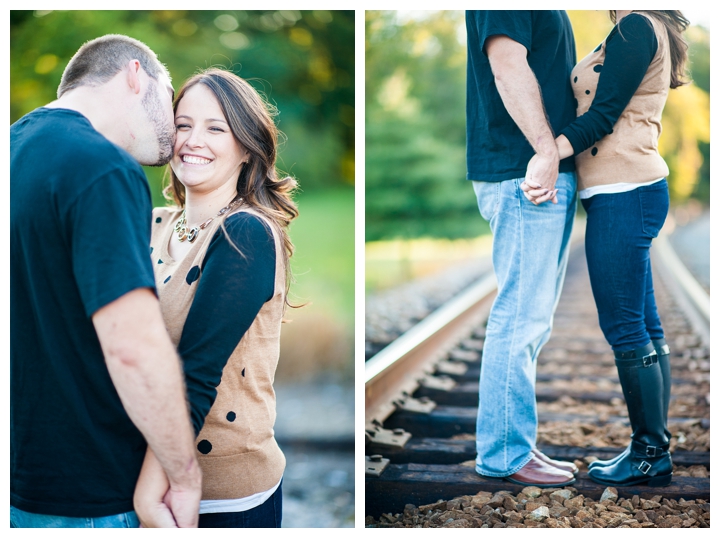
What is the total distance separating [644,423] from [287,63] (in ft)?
26.7

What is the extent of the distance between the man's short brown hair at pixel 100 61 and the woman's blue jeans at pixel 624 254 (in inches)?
58.6

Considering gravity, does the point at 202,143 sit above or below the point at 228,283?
above

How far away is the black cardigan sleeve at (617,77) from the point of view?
6.75 feet

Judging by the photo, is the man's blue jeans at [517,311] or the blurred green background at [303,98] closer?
the man's blue jeans at [517,311]

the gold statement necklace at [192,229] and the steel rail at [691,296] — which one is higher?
the gold statement necklace at [192,229]

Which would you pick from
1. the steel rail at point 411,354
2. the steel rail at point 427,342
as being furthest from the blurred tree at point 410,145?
the steel rail at point 411,354

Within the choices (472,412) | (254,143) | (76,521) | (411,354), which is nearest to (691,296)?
(411,354)

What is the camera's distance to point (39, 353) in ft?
4.50

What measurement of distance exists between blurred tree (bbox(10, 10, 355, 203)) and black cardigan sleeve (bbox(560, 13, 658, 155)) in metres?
5.20

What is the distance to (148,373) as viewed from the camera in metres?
1.30

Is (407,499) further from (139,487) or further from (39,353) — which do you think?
(39,353)

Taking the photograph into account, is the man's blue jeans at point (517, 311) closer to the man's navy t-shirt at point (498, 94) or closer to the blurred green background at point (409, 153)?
the man's navy t-shirt at point (498, 94)

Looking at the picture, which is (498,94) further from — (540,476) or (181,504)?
(181,504)

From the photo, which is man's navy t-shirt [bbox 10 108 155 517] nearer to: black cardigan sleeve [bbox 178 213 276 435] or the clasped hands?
black cardigan sleeve [bbox 178 213 276 435]
